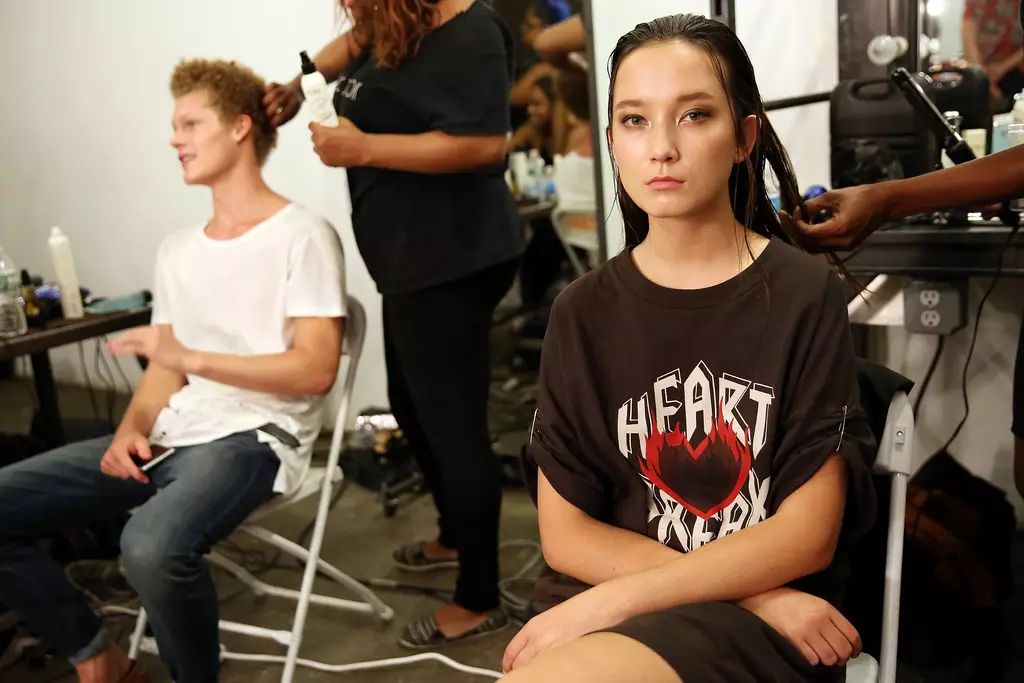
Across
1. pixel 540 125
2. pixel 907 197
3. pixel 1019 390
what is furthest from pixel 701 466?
pixel 540 125

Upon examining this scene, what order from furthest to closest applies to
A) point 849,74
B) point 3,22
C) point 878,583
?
1. point 3,22
2. point 849,74
3. point 878,583

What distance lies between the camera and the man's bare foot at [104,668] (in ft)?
5.04

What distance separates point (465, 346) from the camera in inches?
65.0

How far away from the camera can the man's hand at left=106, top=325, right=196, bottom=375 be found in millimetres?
1564

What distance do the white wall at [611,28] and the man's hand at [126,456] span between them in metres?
1.10

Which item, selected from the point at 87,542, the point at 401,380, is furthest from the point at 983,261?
the point at 87,542

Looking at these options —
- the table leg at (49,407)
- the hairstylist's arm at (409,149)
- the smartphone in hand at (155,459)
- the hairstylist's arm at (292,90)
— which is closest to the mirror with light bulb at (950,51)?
the hairstylist's arm at (409,149)

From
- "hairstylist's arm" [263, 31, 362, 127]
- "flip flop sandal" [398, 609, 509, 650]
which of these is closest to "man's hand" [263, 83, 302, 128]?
"hairstylist's arm" [263, 31, 362, 127]

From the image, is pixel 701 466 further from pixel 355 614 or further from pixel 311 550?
pixel 355 614

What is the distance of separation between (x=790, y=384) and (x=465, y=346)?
32.5 inches

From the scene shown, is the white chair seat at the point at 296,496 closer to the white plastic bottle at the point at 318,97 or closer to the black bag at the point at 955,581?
the white plastic bottle at the point at 318,97

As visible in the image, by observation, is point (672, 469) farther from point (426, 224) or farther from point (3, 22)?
point (3, 22)

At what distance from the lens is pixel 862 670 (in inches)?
37.6

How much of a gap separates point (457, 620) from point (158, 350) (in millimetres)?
758
